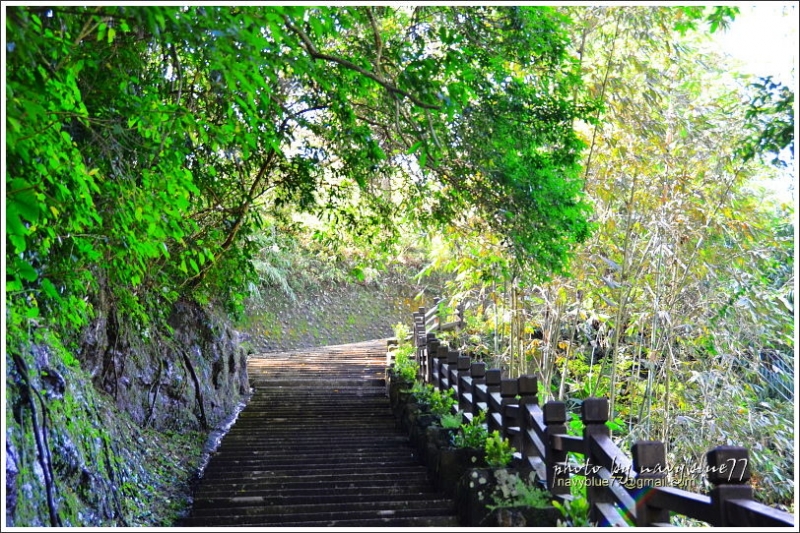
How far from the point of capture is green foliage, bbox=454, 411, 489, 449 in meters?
6.32

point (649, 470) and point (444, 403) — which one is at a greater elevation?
point (649, 470)

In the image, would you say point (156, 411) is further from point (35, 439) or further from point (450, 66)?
point (450, 66)

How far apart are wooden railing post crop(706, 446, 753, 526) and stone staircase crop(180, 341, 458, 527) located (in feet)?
9.54

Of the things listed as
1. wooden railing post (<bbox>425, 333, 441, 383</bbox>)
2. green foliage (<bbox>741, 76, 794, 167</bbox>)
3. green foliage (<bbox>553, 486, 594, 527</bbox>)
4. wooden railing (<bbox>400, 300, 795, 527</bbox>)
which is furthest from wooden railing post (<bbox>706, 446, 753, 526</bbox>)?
wooden railing post (<bbox>425, 333, 441, 383</bbox>)

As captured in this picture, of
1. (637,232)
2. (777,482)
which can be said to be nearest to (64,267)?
(637,232)

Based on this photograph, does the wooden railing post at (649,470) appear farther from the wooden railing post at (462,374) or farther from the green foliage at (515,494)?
the wooden railing post at (462,374)

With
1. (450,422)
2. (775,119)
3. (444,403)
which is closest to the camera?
(775,119)

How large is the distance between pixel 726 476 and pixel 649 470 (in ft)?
2.01

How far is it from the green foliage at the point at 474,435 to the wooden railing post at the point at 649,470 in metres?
2.61

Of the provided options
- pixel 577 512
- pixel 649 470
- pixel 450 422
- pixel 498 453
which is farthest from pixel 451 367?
pixel 649 470

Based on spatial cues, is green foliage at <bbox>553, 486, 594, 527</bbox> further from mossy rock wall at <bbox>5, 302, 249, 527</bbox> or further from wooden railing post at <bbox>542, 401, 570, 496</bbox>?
mossy rock wall at <bbox>5, 302, 249, 527</bbox>

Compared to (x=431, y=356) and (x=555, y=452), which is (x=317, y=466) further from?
(x=555, y=452)

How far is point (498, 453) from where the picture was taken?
18.6 feet

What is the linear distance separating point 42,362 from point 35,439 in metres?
0.60
